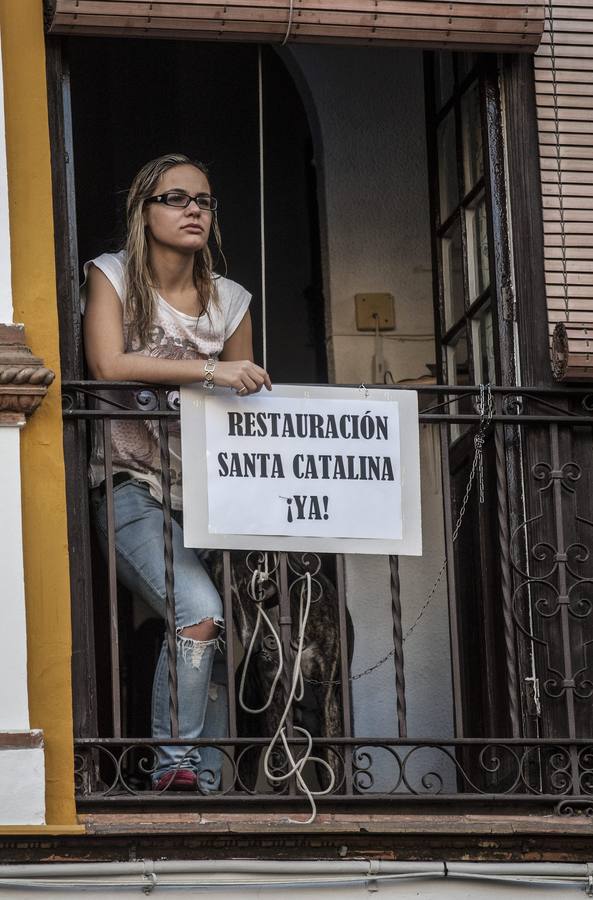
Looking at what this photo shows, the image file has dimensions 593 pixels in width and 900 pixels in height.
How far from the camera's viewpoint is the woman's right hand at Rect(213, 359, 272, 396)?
6.82 metres

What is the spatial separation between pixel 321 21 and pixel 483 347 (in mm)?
1274

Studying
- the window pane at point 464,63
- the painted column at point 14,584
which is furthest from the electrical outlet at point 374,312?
the painted column at point 14,584

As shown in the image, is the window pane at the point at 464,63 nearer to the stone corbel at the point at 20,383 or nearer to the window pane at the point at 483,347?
the window pane at the point at 483,347

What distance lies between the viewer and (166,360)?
6.91 metres

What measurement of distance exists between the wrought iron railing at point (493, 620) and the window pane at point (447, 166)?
92 cm

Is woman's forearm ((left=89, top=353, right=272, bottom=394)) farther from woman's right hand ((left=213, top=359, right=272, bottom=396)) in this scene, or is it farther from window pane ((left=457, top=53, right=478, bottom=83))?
window pane ((left=457, top=53, right=478, bottom=83))

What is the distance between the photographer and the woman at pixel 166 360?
6.86 m

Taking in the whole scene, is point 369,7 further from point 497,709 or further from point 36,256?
point 497,709

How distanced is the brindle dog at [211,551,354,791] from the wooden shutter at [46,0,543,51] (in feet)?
5.61

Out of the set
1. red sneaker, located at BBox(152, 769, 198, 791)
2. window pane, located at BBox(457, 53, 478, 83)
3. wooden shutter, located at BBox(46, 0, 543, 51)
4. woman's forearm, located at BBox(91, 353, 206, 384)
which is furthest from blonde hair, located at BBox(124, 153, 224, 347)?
red sneaker, located at BBox(152, 769, 198, 791)

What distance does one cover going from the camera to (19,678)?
6.49 metres

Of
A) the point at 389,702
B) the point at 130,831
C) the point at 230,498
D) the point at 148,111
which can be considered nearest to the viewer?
the point at 130,831

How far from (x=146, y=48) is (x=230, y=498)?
280cm

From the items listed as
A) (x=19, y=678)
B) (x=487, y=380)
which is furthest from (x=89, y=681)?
(x=487, y=380)
